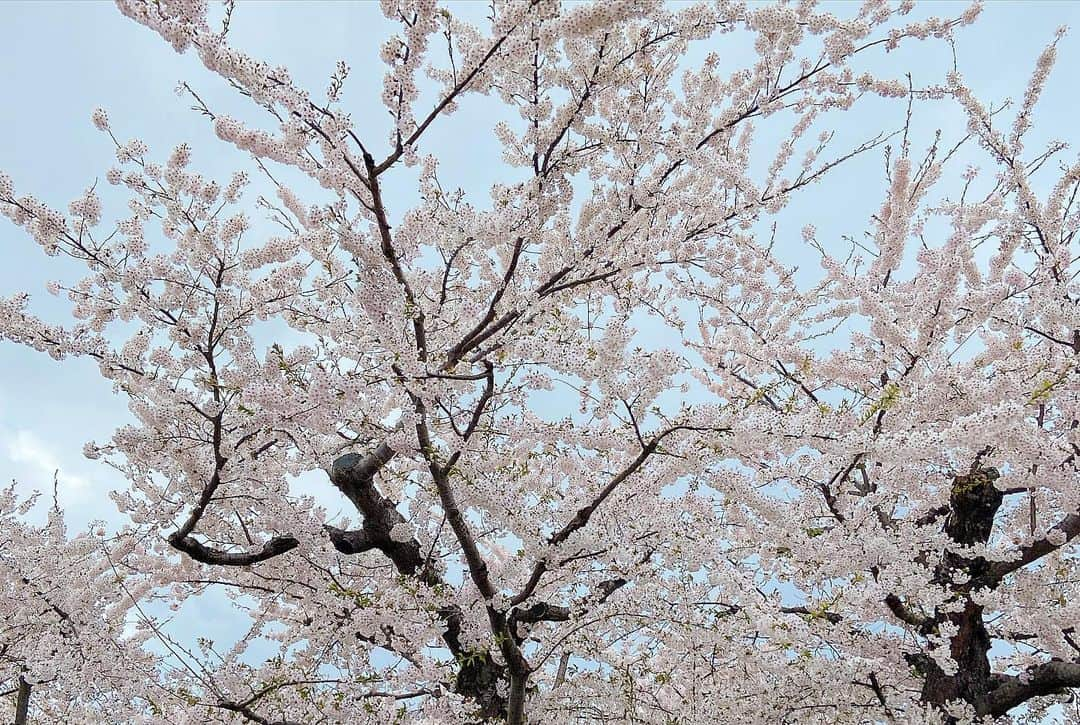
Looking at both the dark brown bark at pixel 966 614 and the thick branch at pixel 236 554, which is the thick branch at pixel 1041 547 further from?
the thick branch at pixel 236 554

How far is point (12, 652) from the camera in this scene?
314 inches

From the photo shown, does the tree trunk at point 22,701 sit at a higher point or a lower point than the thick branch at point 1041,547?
higher

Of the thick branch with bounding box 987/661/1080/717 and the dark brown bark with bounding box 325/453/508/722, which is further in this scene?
the dark brown bark with bounding box 325/453/508/722

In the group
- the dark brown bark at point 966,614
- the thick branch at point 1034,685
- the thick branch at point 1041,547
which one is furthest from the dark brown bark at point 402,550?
the thick branch at point 1041,547

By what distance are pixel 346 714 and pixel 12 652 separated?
16.5 feet

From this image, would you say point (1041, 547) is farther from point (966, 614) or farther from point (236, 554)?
point (236, 554)

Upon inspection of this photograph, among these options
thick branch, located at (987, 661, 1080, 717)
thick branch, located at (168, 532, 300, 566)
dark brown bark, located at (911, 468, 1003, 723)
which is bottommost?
thick branch, located at (987, 661, 1080, 717)

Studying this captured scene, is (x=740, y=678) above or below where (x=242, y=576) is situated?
below

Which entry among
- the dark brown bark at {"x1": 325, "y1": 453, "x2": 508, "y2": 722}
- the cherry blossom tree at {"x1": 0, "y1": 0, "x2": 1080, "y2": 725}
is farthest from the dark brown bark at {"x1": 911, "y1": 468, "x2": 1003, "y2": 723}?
the dark brown bark at {"x1": 325, "y1": 453, "x2": 508, "y2": 722}

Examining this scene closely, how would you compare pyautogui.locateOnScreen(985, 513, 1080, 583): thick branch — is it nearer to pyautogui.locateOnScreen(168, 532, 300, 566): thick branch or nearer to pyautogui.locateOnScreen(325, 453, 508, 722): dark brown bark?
pyautogui.locateOnScreen(325, 453, 508, 722): dark brown bark

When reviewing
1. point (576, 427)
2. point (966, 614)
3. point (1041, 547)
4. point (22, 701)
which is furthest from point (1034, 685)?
point (22, 701)

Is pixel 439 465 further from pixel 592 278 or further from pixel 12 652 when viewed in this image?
pixel 12 652

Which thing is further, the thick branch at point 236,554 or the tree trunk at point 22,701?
the tree trunk at point 22,701

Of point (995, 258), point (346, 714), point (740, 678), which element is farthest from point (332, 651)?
point (995, 258)
